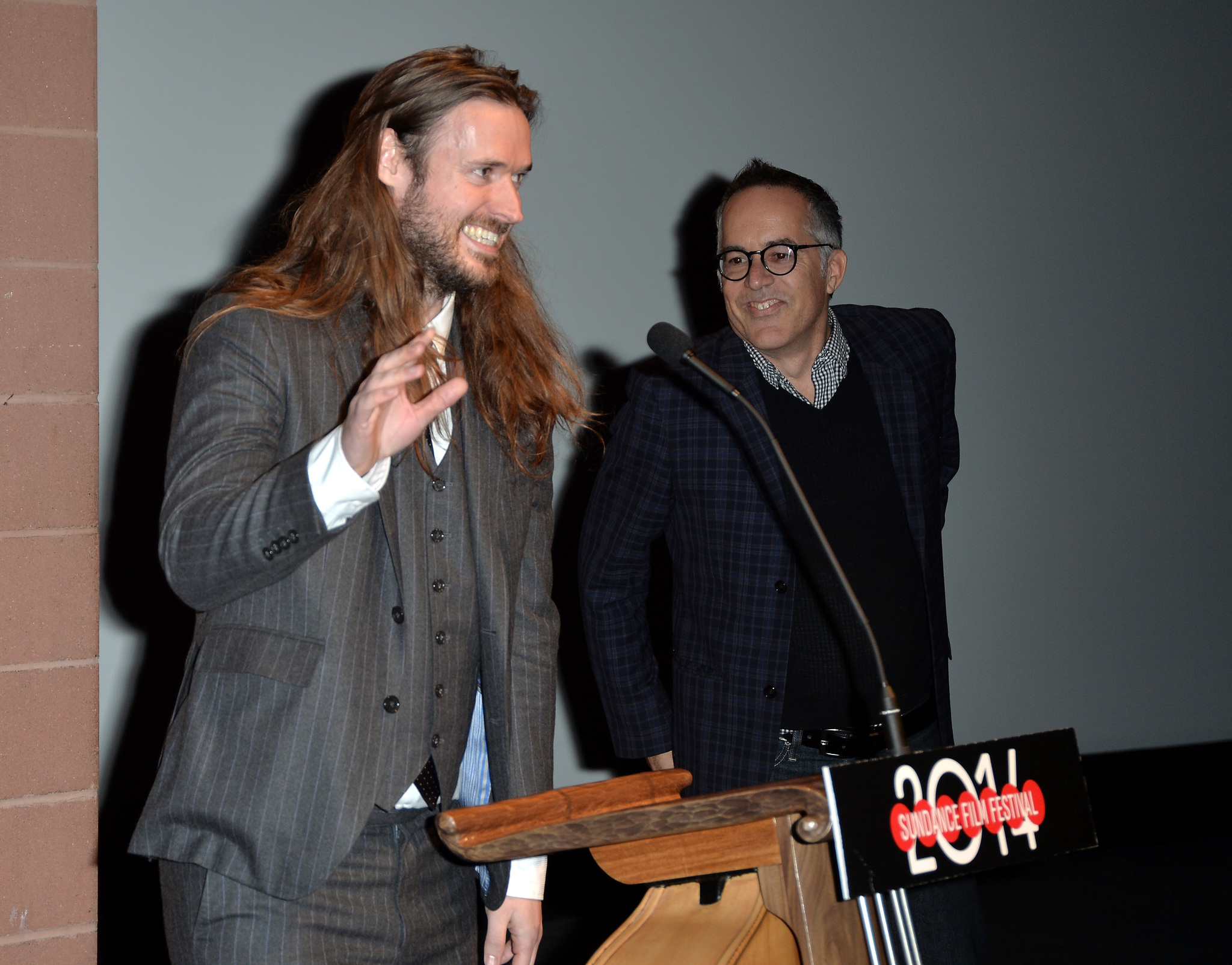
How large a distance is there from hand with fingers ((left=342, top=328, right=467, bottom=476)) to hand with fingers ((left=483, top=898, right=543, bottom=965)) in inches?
27.0

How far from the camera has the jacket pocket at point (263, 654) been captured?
117 cm

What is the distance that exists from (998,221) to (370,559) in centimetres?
289

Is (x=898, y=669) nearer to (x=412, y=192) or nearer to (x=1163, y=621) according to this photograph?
(x=412, y=192)

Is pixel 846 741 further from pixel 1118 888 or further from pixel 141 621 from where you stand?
pixel 1118 888

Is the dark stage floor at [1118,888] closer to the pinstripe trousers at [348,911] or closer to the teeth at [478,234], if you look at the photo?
the pinstripe trousers at [348,911]

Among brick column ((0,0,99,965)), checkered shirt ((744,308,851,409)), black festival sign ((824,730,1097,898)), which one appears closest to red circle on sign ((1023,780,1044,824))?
black festival sign ((824,730,1097,898))

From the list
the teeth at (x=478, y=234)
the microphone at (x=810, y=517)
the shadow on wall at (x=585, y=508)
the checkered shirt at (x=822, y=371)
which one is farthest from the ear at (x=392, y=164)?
the shadow on wall at (x=585, y=508)

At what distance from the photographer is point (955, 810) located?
900 mm

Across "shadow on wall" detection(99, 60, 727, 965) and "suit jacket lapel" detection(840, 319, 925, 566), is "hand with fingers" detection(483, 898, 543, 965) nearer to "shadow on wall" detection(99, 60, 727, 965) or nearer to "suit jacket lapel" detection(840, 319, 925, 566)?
"suit jacket lapel" detection(840, 319, 925, 566)

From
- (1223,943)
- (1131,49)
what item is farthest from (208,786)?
(1131,49)

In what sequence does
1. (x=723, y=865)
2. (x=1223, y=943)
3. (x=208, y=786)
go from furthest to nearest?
1. (x=1223, y=943)
2. (x=208, y=786)
3. (x=723, y=865)

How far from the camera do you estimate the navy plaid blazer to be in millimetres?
1935

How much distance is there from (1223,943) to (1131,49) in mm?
2781

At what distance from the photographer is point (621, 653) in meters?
2.13
